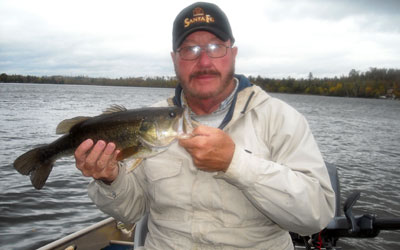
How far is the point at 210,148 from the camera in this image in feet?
7.85

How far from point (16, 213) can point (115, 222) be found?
16.9 ft

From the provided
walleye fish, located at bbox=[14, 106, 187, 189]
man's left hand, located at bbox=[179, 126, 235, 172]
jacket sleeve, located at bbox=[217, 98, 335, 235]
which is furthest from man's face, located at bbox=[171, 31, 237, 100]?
man's left hand, located at bbox=[179, 126, 235, 172]

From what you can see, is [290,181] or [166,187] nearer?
[290,181]

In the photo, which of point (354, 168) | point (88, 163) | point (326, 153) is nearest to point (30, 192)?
point (88, 163)

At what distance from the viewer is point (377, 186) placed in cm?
1250

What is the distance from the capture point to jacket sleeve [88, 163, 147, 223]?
10.8ft

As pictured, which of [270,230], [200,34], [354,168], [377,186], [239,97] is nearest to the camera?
[270,230]

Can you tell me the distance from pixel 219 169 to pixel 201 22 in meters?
1.73

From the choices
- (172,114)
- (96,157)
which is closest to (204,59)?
(172,114)

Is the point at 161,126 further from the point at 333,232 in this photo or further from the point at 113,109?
the point at 333,232

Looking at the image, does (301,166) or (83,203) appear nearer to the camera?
(301,166)

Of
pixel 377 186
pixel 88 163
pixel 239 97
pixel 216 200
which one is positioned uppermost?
pixel 239 97

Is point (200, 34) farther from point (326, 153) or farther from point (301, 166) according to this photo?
point (326, 153)

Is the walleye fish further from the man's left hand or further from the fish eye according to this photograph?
the man's left hand
